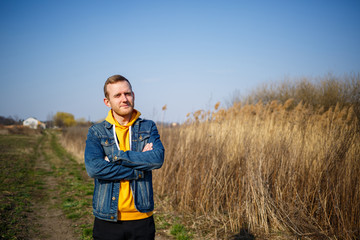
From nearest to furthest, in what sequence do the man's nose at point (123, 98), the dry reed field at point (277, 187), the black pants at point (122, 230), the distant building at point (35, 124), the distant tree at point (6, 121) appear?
the black pants at point (122, 230)
the man's nose at point (123, 98)
the dry reed field at point (277, 187)
the distant tree at point (6, 121)
the distant building at point (35, 124)

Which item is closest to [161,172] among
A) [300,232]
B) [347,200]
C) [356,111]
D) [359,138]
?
[300,232]

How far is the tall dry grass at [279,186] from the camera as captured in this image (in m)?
3.30

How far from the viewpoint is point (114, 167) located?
5.47ft

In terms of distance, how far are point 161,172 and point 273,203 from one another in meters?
2.82

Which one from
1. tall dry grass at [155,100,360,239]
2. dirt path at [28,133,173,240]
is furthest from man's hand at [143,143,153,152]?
dirt path at [28,133,173,240]

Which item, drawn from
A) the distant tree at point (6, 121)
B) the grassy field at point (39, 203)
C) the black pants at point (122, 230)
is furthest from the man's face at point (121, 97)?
the distant tree at point (6, 121)

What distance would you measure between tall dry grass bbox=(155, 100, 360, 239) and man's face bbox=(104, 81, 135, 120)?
241 cm

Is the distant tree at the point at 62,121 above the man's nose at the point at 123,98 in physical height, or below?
below

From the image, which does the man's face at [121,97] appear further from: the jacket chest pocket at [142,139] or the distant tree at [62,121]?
the distant tree at [62,121]

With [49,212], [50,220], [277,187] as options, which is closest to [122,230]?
[277,187]

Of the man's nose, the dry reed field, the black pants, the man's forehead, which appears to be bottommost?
the dry reed field

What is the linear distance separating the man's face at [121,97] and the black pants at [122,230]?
0.83 metres

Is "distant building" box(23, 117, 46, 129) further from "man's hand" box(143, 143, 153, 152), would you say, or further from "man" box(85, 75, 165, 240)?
"man's hand" box(143, 143, 153, 152)

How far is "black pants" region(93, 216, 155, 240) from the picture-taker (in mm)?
1654
